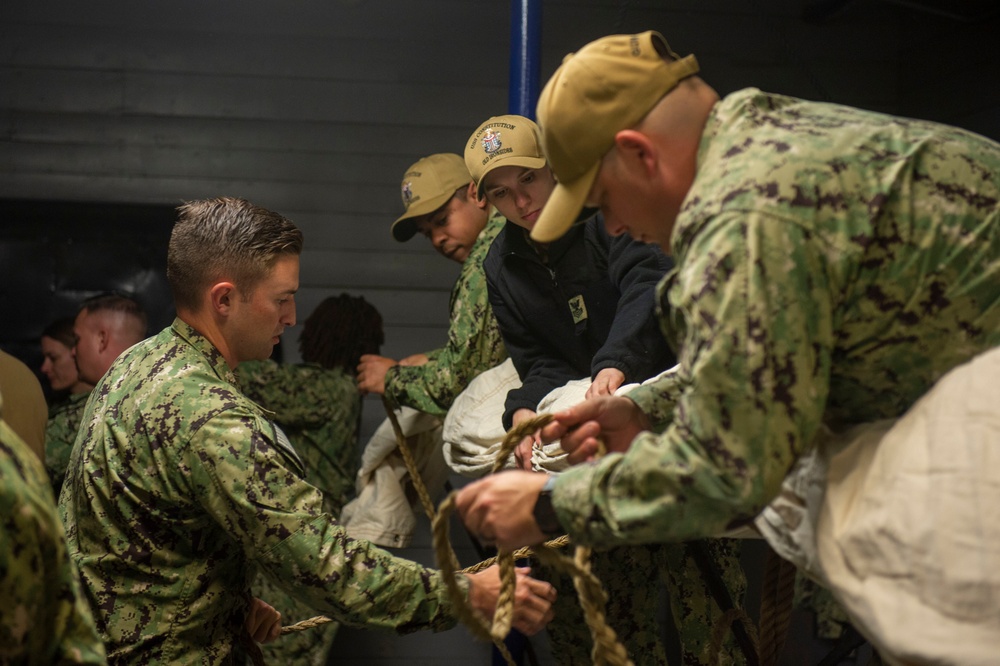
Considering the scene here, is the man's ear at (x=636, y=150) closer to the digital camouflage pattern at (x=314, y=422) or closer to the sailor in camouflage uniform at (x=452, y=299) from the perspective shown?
the sailor in camouflage uniform at (x=452, y=299)

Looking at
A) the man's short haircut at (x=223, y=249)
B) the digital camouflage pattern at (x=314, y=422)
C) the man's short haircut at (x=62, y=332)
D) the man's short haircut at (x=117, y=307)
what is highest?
the man's short haircut at (x=223, y=249)

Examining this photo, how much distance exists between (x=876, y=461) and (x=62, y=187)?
452 cm

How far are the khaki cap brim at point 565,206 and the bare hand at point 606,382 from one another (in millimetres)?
761

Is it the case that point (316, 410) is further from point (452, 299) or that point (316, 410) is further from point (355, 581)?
point (355, 581)

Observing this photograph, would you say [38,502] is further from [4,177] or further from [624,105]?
[4,177]

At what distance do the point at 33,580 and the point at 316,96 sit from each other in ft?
13.9

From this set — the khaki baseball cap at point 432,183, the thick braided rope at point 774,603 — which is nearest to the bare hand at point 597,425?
the thick braided rope at point 774,603

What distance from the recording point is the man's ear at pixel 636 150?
1530 millimetres

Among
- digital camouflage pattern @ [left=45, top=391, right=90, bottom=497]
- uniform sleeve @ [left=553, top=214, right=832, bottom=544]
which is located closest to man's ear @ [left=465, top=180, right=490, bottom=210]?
digital camouflage pattern @ [left=45, top=391, right=90, bottom=497]

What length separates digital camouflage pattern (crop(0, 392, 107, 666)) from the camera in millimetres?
1139

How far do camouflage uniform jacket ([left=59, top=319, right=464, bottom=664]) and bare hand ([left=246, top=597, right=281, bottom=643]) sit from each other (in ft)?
0.33

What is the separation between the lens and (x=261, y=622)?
7.47 ft

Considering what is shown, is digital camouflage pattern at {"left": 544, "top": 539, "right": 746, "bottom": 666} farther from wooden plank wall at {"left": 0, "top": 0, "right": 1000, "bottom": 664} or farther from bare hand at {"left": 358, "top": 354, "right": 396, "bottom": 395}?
wooden plank wall at {"left": 0, "top": 0, "right": 1000, "bottom": 664}

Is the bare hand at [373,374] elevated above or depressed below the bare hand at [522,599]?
below
